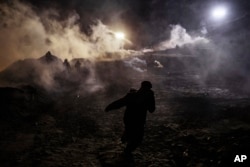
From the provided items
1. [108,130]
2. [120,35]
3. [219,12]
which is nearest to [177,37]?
[219,12]

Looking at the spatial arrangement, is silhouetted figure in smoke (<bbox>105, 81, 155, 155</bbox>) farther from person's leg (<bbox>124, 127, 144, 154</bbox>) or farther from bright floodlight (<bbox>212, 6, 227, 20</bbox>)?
bright floodlight (<bbox>212, 6, 227, 20</bbox>)

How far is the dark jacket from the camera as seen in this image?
6.13 m

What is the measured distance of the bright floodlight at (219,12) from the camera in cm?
3606

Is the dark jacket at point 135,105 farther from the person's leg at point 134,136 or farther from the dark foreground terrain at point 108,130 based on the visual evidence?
the dark foreground terrain at point 108,130

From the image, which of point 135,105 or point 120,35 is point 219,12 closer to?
point 120,35

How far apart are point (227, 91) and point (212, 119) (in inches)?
240

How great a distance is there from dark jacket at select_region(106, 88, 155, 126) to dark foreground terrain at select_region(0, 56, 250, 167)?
95cm

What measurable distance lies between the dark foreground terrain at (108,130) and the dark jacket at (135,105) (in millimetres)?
953

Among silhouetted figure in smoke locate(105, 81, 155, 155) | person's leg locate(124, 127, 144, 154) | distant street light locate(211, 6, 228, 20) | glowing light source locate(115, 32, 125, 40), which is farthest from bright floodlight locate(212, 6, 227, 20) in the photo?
person's leg locate(124, 127, 144, 154)

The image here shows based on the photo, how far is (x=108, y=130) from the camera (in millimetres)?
8695

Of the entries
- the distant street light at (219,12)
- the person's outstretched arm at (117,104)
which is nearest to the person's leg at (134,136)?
the person's outstretched arm at (117,104)

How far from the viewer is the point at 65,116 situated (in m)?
10.2

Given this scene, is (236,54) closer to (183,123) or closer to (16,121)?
(183,123)

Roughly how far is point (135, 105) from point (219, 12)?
35051 millimetres
